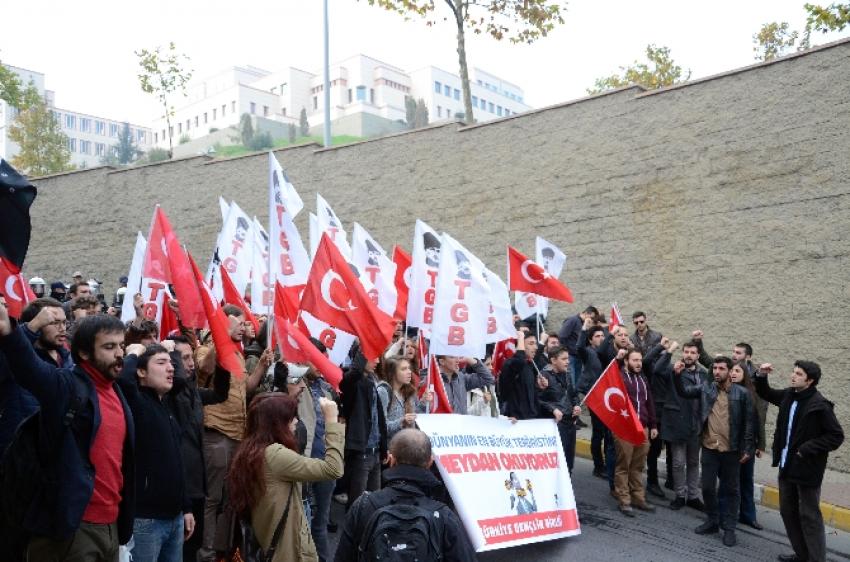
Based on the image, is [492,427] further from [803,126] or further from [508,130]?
[508,130]

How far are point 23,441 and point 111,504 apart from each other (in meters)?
0.54

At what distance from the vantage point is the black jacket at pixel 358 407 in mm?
7180

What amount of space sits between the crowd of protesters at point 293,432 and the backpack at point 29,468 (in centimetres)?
2

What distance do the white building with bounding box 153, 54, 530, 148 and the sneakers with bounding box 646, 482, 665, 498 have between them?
256 feet

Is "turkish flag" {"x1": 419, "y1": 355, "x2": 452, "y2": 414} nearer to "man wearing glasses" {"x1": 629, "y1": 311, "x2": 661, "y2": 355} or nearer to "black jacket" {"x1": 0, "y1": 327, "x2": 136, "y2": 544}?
"black jacket" {"x1": 0, "y1": 327, "x2": 136, "y2": 544}

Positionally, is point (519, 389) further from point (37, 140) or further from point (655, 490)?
point (37, 140)

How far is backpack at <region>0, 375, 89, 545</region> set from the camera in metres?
3.59

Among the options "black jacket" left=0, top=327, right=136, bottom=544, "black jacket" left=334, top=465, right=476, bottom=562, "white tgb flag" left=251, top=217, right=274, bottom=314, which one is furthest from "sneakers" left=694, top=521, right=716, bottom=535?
"black jacket" left=0, top=327, right=136, bottom=544

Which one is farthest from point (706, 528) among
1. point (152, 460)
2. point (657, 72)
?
point (657, 72)

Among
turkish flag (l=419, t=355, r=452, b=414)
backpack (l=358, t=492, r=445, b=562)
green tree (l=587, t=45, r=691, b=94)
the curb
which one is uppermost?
green tree (l=587, t=45, r=691, b=94)

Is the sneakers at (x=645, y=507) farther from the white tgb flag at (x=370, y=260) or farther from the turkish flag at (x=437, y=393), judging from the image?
the white tgb flag at (x=370, y=260)

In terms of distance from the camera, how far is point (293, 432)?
4.75 m

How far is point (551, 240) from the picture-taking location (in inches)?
634

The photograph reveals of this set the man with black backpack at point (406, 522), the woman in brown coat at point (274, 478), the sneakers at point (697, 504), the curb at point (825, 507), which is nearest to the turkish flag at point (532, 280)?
the sneakers at point (697, 504)
